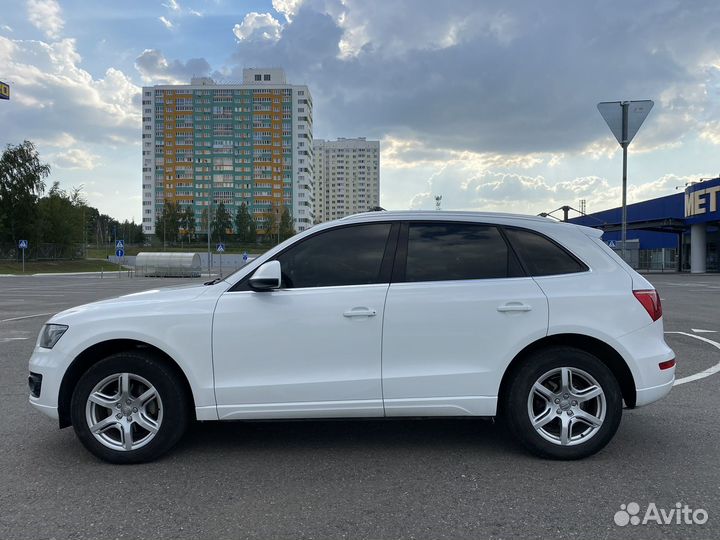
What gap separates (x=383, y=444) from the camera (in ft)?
13.6

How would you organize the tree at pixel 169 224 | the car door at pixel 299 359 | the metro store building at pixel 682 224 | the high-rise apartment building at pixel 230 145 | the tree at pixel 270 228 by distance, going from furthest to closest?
the high-rise apartment building at pixel 230 145
the tree at pixel 270 228
the tree at pixel 169 224
the metro store building at pixel 682 224
the car door at pixel 299 359

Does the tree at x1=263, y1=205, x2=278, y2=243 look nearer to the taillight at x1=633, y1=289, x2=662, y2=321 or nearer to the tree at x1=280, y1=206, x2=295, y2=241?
the tree at x1=280, y1=206, x2=295, y2=241

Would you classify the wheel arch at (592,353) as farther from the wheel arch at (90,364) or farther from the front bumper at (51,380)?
the front bumper at (51,380)

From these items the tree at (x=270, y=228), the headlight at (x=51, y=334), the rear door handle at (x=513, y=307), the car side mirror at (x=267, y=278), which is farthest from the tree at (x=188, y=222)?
the rear door handle at (x=513, y=307)

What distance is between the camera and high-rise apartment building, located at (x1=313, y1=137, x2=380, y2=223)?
18800cm

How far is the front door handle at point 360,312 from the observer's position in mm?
3684

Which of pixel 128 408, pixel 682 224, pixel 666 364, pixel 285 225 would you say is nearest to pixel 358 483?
pixel 128 408

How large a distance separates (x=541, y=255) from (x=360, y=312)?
144cm

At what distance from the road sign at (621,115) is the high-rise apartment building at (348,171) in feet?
582

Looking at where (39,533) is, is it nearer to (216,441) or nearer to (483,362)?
(216,441)

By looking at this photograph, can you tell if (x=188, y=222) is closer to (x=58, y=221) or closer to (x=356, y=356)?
(x=58, y=221)

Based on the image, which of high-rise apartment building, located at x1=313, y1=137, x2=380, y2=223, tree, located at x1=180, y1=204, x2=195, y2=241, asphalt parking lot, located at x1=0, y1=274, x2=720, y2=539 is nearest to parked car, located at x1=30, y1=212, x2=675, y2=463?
asphalt parking lot, located at x1=0, y1=274, x2=720, y2=539

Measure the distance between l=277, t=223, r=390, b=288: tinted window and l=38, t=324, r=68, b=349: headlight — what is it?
5.31 ft

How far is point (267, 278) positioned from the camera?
3672mm
